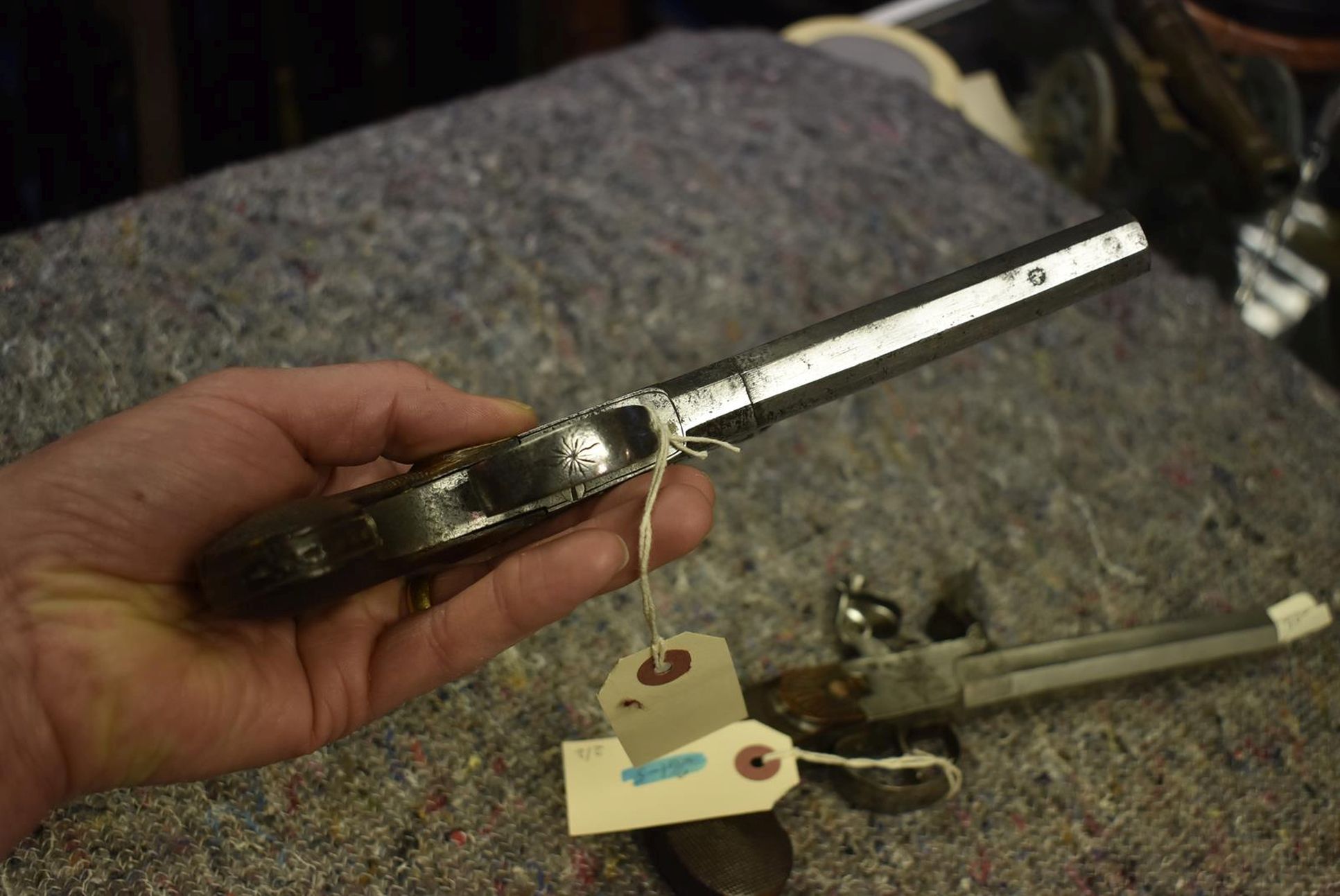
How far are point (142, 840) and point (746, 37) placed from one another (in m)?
0.86

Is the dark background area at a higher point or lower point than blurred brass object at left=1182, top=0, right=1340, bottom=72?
higher

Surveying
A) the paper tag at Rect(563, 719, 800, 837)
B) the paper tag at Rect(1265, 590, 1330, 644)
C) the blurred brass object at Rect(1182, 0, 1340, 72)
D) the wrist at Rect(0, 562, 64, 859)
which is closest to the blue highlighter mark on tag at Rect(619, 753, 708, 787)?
the paper tag at Rect(563, 719, 800, 837)

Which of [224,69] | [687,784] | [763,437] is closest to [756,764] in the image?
[687,784]

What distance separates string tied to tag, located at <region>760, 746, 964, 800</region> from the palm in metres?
0.14

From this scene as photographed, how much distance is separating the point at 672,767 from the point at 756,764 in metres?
0.05

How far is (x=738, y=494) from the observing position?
763 mm

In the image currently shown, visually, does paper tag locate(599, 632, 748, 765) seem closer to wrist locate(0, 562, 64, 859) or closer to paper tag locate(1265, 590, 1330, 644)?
wrist locate(0, 562, 64, 859)

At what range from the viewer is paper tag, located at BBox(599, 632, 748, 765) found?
0.50 meters

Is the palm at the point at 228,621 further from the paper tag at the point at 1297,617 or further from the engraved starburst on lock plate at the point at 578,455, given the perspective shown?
the paper tag at the point at 1297,617

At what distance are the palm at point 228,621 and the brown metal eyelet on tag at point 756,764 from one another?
13 centimetres

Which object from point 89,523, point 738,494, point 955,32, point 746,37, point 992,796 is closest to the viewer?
point 89,523

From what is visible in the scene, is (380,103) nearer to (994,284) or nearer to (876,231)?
(876,231)

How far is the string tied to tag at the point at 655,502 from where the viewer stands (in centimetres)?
48

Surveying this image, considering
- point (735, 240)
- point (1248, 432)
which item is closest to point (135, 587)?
point (735, 240)
